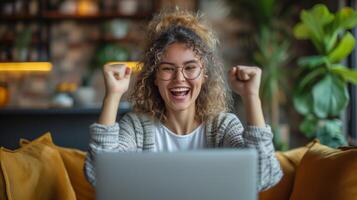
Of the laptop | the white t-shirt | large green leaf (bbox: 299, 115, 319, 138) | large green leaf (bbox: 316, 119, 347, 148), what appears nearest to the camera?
the laptop

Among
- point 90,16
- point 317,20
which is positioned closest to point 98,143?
point 317,20

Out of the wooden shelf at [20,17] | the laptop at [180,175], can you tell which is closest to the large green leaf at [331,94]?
the laptop at [180,175]

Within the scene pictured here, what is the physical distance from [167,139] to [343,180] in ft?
2.00

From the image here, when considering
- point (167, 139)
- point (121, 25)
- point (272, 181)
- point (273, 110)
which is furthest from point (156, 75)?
point (121, 25)

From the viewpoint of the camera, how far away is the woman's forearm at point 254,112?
1.50 meters

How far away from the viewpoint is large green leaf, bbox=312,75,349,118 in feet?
10.2

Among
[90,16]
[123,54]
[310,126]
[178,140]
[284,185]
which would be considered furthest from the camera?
[90,16]

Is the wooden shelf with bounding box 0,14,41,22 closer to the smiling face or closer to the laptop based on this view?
the smiling face

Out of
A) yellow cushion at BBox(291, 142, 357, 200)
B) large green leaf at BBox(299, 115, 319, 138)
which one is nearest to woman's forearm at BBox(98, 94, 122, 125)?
yellow cushion at BBox(291, 142, 357, 200)

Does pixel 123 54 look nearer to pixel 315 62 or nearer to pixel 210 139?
pixel 315 62

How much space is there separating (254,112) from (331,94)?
1775mm

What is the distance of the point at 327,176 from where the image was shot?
5.60 ft

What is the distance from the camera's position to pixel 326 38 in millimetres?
3240

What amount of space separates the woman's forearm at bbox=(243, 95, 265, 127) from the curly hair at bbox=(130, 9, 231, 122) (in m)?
0.26
